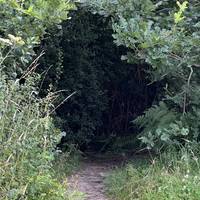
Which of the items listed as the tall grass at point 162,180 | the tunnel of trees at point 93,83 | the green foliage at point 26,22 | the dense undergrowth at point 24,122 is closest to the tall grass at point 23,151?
the dense undergrowth at point 24,122

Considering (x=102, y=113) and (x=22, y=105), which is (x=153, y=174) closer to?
(x=22, y=105)

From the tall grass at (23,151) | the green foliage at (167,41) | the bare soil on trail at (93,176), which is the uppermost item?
the green foliage at (167,41)

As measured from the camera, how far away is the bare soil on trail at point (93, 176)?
5.82m

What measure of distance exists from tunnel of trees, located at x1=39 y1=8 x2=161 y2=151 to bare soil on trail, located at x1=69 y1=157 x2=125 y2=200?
617 millimetres

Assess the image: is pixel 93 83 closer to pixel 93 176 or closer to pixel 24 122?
pixel 93 176

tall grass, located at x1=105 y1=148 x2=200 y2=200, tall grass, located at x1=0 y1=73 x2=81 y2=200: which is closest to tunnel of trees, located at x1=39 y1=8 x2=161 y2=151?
tall grass, located at x1=105 y1=148 x2=200 y2=200

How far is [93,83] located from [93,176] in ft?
8.53

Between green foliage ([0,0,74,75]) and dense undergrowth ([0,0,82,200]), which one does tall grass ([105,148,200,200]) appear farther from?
green foliage ([0,0,74,75])

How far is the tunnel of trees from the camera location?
27.2 feet

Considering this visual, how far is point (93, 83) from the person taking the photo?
9.08m

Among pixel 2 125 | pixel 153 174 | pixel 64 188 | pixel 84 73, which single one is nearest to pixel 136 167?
pixel 153 174

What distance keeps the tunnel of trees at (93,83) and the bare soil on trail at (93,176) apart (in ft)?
2.03

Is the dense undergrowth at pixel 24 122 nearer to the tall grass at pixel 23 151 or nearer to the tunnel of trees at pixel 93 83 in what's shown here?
the tall grass at pixel 23 151

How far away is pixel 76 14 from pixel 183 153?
3.58 metres
